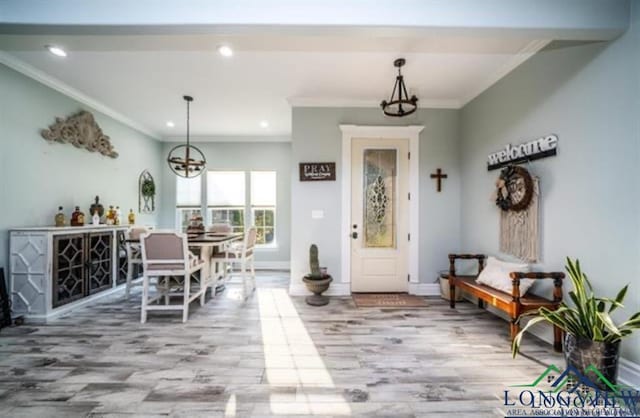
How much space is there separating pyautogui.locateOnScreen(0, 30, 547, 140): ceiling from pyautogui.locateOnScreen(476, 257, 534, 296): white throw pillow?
200 cm

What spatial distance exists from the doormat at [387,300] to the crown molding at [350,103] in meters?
2.68

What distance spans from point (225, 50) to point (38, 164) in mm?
2731

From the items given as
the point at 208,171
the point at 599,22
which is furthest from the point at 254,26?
the point at 208,171

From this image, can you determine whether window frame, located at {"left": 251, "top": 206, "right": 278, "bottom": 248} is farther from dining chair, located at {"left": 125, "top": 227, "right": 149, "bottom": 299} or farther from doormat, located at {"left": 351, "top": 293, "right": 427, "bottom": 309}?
doormat, located at {"left": 351, "top": 293, "right": 427, "bottom": 309}

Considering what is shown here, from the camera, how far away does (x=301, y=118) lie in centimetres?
401

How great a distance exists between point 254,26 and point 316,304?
3029 mm

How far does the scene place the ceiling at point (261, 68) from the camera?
8.13 ft

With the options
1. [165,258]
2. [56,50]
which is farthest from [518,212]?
[56,50]

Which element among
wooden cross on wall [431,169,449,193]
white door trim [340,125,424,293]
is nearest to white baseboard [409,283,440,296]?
white door trim [340,125,424,293]

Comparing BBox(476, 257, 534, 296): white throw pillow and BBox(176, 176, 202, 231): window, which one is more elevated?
BBox(176, 176, 202, 231): window

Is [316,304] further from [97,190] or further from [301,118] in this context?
[97,190]

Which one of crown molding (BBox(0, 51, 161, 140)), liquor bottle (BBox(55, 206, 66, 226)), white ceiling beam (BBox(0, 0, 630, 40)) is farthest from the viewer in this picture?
liquor bottle (BBox(55, 206, 66, 226))

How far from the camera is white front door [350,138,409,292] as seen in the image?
13.3 feet

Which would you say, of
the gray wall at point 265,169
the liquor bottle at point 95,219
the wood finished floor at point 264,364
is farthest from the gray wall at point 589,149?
the liquor bottle at point 95,219
